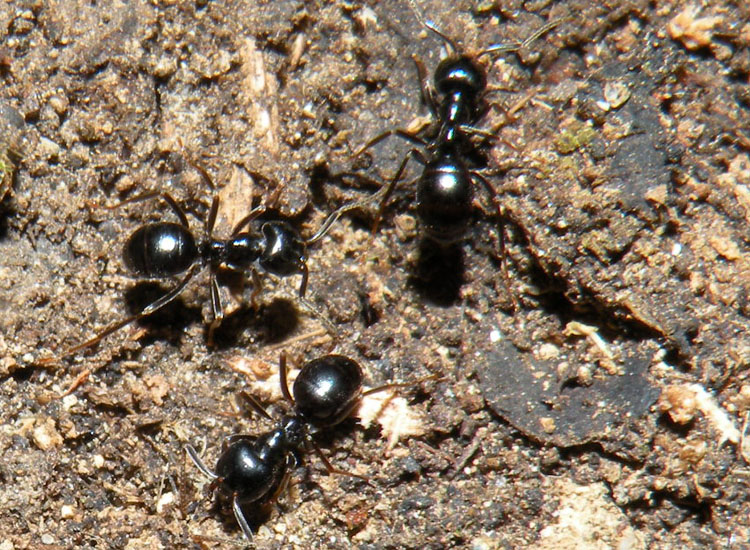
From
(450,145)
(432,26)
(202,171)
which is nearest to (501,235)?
(450,145)

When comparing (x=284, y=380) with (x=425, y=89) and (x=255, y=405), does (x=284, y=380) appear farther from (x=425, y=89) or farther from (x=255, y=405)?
(x=425, y=89)

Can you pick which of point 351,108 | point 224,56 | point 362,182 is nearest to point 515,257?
point 362,182

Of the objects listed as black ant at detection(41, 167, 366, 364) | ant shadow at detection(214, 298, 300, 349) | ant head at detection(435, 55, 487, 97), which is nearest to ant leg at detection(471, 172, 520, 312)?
ant head at detection(435, 55, 487, 97)

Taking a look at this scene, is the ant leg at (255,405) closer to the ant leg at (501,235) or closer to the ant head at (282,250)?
the ant head at (282,250)

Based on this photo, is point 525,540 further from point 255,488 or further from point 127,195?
point 127,195

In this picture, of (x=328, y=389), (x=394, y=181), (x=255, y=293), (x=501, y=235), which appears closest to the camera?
(x=328, y=389)
